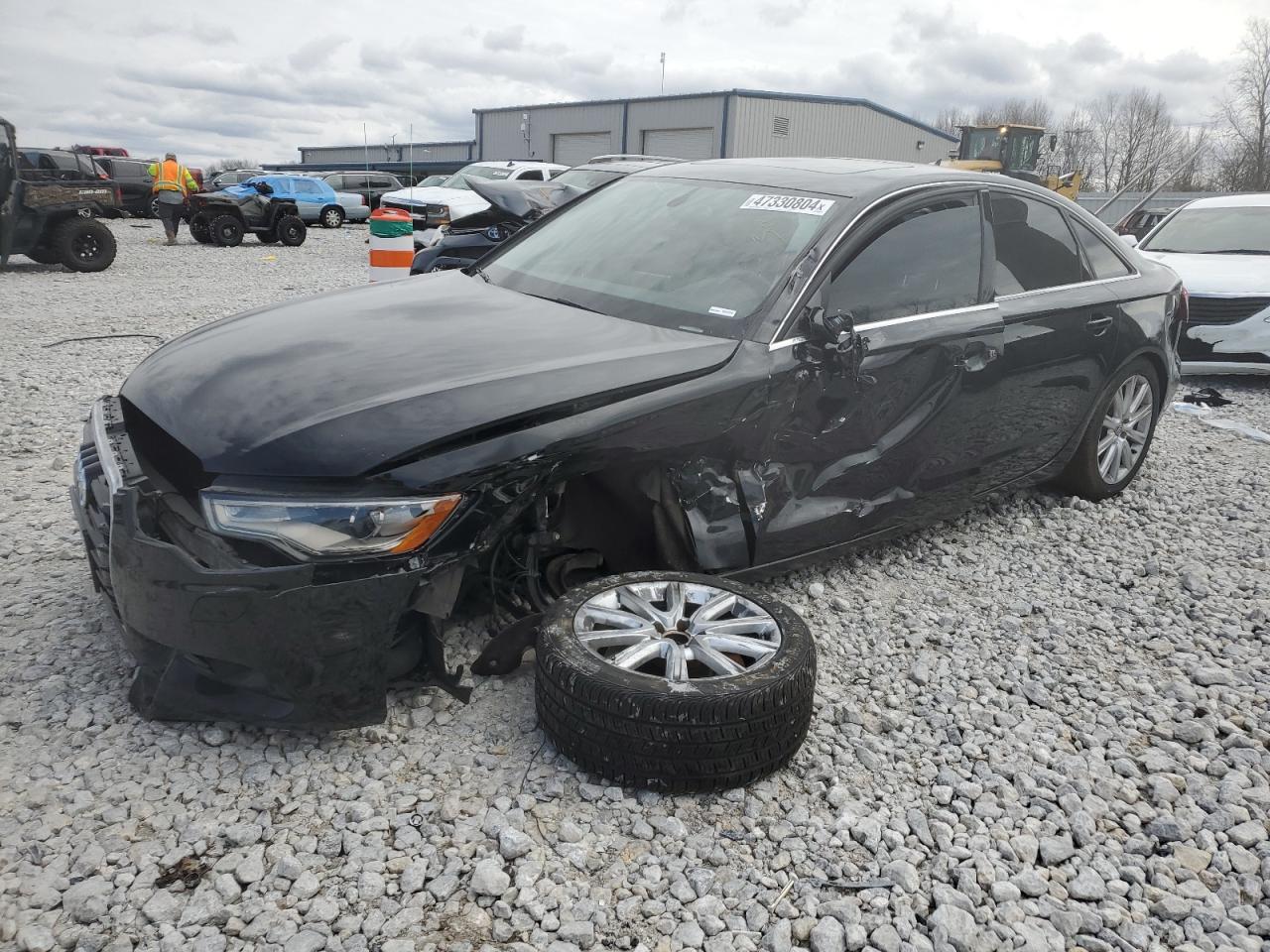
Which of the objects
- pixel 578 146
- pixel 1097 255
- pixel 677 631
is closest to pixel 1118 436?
pixel 1097 255

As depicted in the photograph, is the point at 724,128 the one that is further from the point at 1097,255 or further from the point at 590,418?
the point at 590,418

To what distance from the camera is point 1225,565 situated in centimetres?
429

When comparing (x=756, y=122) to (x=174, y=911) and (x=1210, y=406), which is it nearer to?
(x=1210, y=406)

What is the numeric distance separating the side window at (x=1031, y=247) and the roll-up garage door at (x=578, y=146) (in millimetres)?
39566

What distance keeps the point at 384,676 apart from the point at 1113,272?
152 inches

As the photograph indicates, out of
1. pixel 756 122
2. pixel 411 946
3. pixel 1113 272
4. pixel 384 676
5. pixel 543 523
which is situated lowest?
pixel 411 946

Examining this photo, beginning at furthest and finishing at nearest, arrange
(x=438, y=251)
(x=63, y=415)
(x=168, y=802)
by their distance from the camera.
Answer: (x=438, y=251)
(x=63, y=415)
(x=168, y=802)

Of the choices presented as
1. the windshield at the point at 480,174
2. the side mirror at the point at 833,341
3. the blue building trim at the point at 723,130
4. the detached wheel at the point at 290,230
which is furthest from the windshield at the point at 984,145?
the side mirror at the point at 833,341

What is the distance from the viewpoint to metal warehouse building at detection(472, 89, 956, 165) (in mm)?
37625

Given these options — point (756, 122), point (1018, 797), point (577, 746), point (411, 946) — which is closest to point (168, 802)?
point (411, 946)

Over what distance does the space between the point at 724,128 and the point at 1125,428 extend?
35.1 meters

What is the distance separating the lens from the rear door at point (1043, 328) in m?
3.93

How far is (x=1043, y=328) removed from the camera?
4023 mm

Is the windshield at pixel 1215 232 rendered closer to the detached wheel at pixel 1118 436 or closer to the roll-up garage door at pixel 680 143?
the detached wheel at pixel 1118 436
